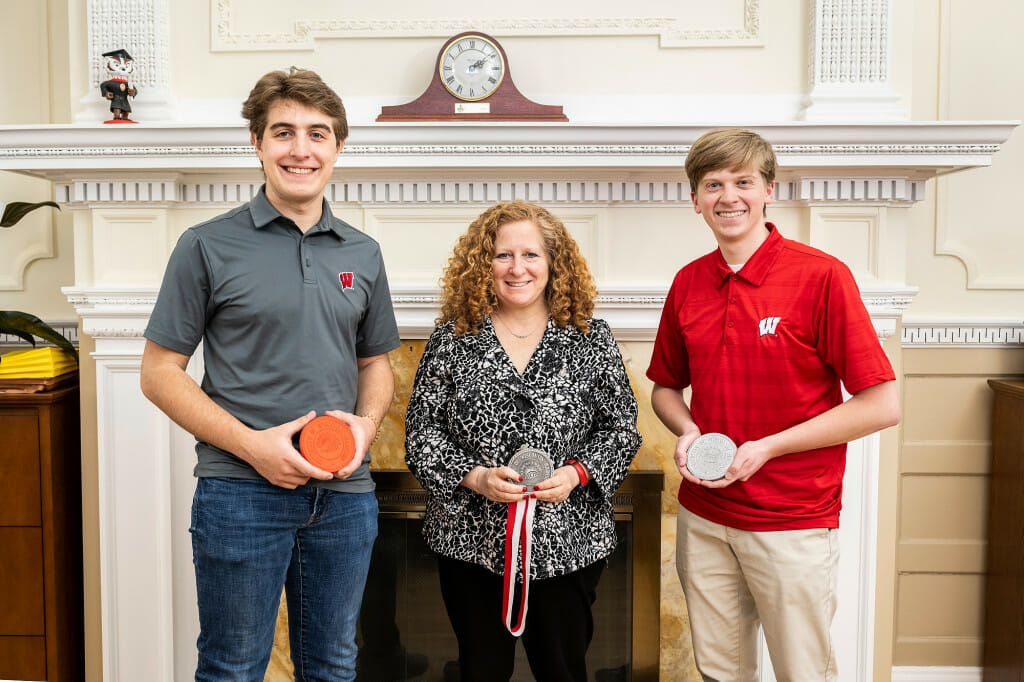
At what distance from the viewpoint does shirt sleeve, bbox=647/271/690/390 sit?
1666 millimetres

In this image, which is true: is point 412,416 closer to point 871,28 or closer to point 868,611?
point 868,611

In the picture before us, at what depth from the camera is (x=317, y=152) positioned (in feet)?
4.74

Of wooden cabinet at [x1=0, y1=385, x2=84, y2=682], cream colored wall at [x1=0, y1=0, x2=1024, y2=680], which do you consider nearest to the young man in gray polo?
cream colored wall at [x1=0, y1=0, x2=1024, y2=680]

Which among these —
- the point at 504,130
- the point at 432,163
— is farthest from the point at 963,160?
the point at 432,163

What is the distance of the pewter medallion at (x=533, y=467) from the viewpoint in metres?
1.51

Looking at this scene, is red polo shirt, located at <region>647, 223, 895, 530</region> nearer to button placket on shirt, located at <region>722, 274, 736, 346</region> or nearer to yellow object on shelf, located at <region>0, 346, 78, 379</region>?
button placket on shirt, located at <region>722, 274, 736, 346</region>

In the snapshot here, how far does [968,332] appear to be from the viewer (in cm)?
254

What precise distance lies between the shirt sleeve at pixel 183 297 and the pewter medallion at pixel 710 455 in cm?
101

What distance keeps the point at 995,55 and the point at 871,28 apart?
0.70 meters

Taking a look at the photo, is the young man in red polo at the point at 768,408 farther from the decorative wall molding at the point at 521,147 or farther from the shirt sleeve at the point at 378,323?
the shirt sleeve at the point at 378,323

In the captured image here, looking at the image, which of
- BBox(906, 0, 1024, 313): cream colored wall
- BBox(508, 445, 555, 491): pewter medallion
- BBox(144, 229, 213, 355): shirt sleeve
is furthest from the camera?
BBox(906, 0, 1024, 313): cream colored wall

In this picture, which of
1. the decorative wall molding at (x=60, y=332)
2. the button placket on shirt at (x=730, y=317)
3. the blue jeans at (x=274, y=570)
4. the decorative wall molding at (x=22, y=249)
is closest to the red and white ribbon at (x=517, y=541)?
the blue jeans at (x=274, y=570)

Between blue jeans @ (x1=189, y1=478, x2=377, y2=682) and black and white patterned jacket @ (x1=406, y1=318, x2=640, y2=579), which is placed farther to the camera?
black and white patterned jacket @ (x1=406, y1=318, x2=640, y2=579)

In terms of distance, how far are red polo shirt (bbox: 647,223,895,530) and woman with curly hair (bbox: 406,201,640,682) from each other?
236 mm
